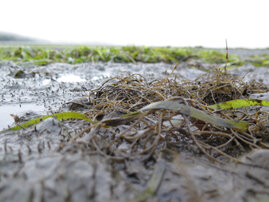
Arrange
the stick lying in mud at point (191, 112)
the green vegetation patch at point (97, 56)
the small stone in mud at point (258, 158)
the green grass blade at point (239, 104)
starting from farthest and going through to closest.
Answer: the green vegetation patch at point (97, 56)
the green grass blade at point (239, 104)
the stick lying in mud at point (191, 112)
the small stone in mud at point (258, 158)

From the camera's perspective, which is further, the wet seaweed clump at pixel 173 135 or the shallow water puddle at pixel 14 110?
the shallow water puddle at pixel 14 110

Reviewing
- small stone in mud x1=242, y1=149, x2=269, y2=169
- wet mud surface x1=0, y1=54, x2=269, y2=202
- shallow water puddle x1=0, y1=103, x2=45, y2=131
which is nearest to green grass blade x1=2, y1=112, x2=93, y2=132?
wet mud surface x1=0, y1=54, x2=269, y2=202

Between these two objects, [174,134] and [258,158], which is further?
[174,134]

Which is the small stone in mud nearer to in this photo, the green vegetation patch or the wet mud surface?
the wet mud surface

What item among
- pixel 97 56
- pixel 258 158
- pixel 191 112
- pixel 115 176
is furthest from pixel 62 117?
pixel 97 56

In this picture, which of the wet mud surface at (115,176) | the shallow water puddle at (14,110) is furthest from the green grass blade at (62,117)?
the shallow water puddle at (14,110)

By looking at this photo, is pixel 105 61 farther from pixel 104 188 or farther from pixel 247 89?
pixel 104 188

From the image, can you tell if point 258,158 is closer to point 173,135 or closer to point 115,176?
point 173,135

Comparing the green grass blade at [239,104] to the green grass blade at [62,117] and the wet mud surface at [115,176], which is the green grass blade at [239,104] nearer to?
the wet mud surface at [115,176]

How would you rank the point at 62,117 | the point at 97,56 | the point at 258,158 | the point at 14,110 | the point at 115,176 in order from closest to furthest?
1. the point at 115,176
2. the point at 258,158
3. the point at 62,117
4. the point at 14,110
5. the point at 97,56
